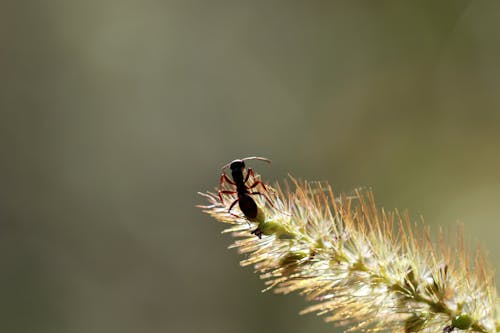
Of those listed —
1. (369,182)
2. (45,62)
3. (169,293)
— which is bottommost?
(169,293)

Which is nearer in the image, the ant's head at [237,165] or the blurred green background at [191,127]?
the ant's head at [237,165]

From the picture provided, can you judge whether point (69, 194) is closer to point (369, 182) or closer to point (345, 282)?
point (369, 182)

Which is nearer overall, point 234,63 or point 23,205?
point 23,205

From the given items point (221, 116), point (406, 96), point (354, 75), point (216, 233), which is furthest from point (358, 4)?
point (216, 233)

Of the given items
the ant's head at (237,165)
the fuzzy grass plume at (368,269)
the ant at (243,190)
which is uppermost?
the ant's head at (237,165)

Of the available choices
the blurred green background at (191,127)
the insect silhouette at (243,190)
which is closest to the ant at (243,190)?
the insect silhouette at (243,190)

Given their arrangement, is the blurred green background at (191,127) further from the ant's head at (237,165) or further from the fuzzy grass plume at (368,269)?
the fuzzy grass plume at (368,269)

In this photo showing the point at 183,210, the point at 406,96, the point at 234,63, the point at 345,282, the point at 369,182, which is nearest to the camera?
the point at 345,282

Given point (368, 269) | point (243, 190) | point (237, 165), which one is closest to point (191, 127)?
point (237, 165)
